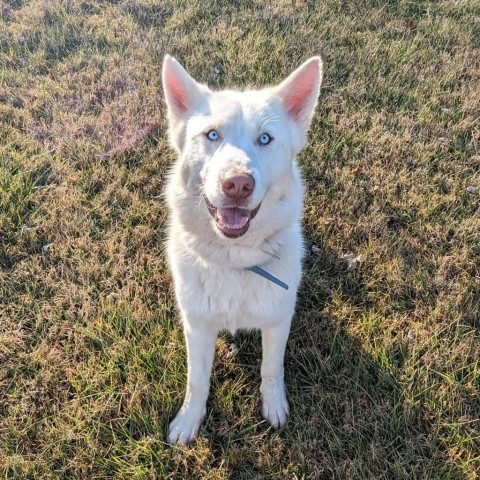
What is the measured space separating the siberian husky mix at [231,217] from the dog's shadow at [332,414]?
32 cm

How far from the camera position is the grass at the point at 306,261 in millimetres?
2779

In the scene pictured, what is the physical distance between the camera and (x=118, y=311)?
3340 millimetres

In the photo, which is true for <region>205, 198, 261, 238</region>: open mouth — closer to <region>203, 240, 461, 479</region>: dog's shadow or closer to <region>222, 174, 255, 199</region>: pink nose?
<region>222, 174, 255, 199</region>: pink nose

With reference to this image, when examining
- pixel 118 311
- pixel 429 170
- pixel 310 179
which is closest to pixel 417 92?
pixel 429 170

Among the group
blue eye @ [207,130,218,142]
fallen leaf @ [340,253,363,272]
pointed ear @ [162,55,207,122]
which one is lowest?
fallen leaf @ [340,253,363,272]

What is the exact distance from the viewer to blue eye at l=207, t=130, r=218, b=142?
2492 mm

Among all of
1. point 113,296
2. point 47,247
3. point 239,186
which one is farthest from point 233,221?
point 47,247

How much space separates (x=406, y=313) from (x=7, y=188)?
Answer: 11.2 ft

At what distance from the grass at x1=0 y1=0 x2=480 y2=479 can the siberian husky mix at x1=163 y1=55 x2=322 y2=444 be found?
15.8 inches

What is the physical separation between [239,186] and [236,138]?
39 cm

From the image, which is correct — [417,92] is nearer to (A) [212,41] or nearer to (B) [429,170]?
(B) [429,170]

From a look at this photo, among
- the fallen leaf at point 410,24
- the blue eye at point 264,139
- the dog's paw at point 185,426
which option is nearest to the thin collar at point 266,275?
the blue eye at point 264,139

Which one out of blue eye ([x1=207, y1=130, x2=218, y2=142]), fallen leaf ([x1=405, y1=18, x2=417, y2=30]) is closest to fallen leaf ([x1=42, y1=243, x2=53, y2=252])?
blue eye ([x1=207, y1=130, x2=218, y2=142])

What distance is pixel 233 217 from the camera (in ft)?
7.72
